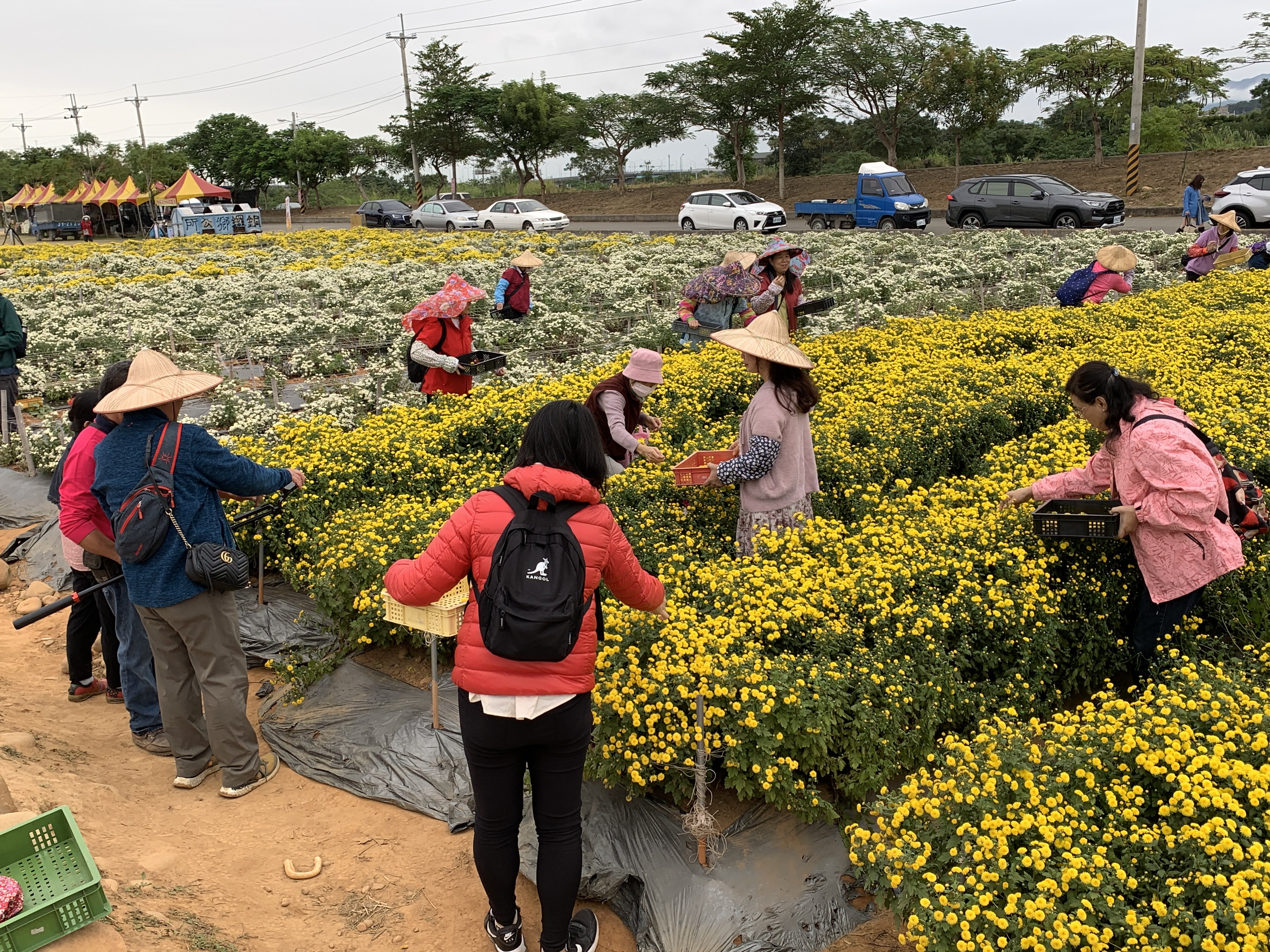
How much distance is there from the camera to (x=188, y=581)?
13.0ft

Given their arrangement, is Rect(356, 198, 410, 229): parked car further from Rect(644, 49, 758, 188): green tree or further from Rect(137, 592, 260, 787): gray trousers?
Rect(137, 592, 260, 787): gray trousers

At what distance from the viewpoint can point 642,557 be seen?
4961 millimetres

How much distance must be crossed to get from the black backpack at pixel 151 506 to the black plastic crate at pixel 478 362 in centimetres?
348

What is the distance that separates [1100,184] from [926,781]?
33.6 metres

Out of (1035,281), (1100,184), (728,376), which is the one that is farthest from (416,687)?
(1100,184)

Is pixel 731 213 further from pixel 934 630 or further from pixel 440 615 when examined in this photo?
pixel 440 615

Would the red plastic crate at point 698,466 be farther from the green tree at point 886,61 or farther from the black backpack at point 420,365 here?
the green tree at point 886,61

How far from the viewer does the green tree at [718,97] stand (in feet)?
135

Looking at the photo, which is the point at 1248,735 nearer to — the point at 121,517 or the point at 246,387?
the point at 121,517

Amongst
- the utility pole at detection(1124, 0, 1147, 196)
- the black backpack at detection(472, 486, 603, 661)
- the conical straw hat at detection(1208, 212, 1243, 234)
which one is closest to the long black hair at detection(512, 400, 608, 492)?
the black backpack at detection(472, 486, 603, 661)

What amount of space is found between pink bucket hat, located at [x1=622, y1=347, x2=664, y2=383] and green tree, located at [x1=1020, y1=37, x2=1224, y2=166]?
34319 mm

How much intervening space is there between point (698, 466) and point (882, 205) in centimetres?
2200

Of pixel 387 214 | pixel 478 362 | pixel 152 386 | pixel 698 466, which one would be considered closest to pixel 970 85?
pixel 387 214

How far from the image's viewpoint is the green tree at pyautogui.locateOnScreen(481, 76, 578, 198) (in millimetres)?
49000
